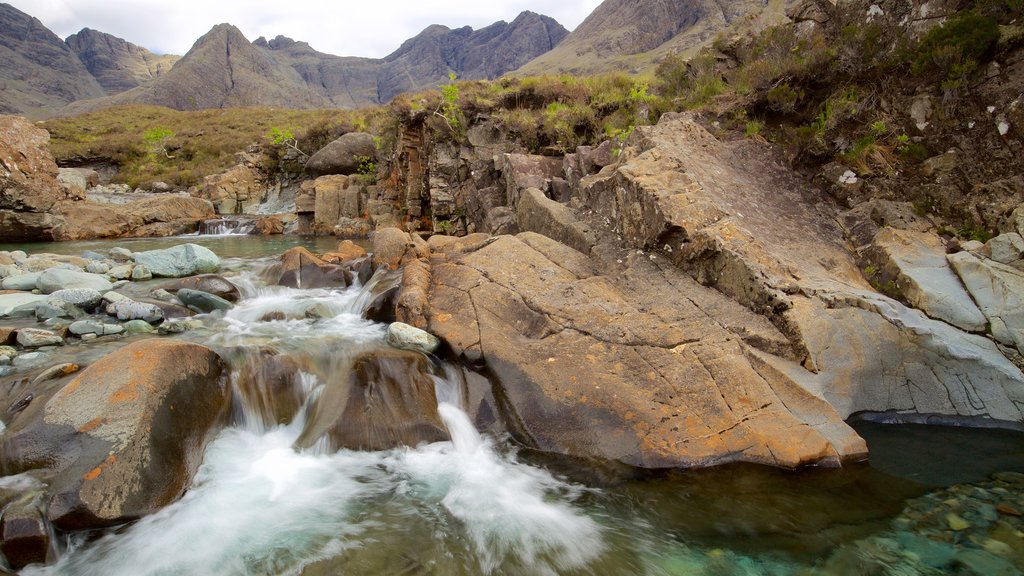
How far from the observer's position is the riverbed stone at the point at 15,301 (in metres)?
6.06

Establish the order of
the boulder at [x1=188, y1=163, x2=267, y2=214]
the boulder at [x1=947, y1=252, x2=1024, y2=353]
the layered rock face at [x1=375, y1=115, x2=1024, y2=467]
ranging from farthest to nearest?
the boulder at [x1=188, y1=163, x2=267, y2=214], the boulder at [x1=947, y1=252, x2=1024, y2=353], the layered rock face at [x1=375, y1=115, x2=1024, y2=467]

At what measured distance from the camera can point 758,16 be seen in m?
11.0

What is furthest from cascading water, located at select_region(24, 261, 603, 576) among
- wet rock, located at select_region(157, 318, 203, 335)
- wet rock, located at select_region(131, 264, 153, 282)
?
wet rock, located at select_region(131, 264, 153, 282)

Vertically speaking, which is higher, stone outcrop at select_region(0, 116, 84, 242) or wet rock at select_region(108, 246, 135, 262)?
stone outcrop at select_region(0, 116, 84, 242)

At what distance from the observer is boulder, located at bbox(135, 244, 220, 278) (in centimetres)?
890

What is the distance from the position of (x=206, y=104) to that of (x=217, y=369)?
85.5 metres

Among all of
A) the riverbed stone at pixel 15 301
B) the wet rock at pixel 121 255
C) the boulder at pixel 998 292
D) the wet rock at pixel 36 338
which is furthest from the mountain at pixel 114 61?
the boulder at pixel 998 292

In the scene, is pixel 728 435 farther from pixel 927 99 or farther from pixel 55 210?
pixel 55 210

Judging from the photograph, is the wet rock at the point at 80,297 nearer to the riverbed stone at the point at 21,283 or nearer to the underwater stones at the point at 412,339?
the riverbed stone at the point at 21,283

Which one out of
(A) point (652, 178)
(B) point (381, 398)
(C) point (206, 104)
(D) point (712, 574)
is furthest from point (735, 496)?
(C) point (206, 104)

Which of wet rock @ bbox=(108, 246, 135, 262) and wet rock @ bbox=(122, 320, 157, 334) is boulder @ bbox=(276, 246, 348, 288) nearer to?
wet rock @ bbox=(122, 320, 157, 334)

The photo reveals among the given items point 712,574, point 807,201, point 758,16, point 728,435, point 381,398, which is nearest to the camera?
point 712,574

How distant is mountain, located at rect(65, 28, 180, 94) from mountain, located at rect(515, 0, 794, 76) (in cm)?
9230

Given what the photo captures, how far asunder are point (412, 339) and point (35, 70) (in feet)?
371
